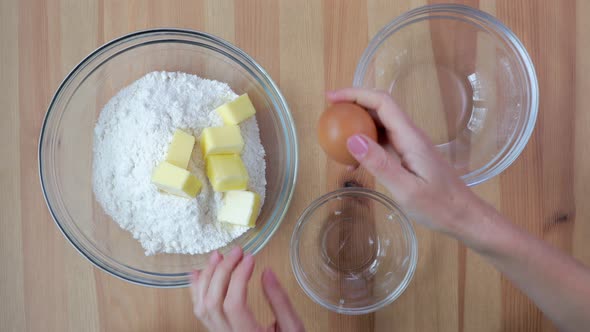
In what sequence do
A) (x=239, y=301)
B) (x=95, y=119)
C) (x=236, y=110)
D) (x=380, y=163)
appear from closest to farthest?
(x=380, y=163)
(x=239, y=301)
(x=236, y=110)
(x=95, y=119)

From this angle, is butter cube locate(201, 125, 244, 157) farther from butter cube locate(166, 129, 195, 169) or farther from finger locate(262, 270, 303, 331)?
finger locate(262, 270, 303, 331)

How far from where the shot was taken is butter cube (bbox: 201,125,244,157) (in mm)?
1095

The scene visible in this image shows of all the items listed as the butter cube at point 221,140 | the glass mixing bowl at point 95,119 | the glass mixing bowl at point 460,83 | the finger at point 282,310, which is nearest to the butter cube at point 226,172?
the butter cube at point 221,140

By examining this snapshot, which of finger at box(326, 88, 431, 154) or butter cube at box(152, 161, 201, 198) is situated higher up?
finger at box(326, 88, 431, 154)

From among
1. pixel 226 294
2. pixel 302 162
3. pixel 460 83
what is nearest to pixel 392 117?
pixel 302 162

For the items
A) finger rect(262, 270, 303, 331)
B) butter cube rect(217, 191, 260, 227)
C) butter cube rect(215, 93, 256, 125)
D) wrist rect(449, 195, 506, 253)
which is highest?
butter cube rect(215, 93, 256, 125)

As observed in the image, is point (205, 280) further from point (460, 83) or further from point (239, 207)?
point (460, 83)

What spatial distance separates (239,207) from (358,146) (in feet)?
1.26

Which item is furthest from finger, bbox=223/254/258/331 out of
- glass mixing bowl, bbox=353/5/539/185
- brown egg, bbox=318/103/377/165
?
glass mixing bowl, bbox=353/5/539/185

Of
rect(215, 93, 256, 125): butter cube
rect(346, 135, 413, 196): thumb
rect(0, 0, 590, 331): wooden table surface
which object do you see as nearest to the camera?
rect(346, 135, 413, 196): thumb

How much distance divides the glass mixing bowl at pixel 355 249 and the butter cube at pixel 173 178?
39 cm

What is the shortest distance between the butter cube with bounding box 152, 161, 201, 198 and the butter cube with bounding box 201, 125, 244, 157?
91mm

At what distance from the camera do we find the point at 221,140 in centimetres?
110

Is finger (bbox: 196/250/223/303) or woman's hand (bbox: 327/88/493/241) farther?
finger (bbox: 196/250/223/303)
